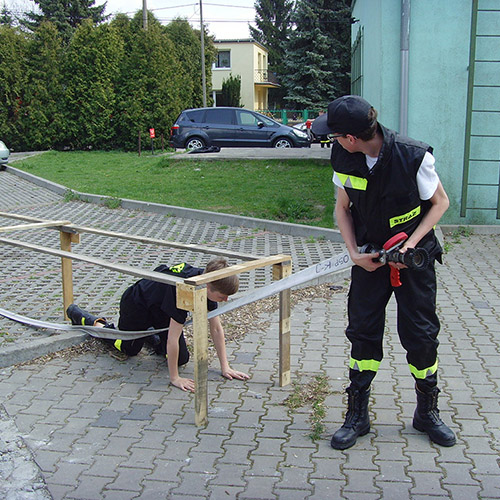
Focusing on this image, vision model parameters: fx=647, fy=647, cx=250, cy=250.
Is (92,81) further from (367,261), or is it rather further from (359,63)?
(367,261)

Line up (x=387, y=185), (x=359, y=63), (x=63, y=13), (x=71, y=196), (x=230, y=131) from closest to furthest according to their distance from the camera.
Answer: (x=387, y=185)
(x=71, y=196)
(x=359, y=63)
(x=230, y=131)
(x=63, y=13)

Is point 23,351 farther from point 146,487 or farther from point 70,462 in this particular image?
point 146,487

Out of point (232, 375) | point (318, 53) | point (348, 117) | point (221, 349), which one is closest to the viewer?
point (348, 117)

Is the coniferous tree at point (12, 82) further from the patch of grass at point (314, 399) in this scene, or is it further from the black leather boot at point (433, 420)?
the black leather boot at point (433, 420)

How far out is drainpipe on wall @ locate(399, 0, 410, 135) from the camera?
8.67 metres

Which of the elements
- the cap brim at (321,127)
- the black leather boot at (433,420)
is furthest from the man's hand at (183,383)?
the cap brim at (321,127)

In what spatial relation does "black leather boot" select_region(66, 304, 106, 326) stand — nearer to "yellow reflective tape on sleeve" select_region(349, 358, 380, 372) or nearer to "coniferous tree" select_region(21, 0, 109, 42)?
"yellow reflective tape on sleeve" select_region(349, 358, 380, 372)

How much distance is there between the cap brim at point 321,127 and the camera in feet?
10.5

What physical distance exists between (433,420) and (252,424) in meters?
1.04

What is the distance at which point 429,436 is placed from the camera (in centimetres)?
360

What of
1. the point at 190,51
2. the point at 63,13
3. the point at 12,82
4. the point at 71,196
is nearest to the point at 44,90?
the point at 12,82

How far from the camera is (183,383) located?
4320 mm

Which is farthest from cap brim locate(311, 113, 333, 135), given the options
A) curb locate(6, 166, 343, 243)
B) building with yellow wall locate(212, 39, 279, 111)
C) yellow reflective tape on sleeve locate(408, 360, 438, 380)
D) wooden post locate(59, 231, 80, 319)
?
building with yellow wall locate(212, 39, 279, 111)

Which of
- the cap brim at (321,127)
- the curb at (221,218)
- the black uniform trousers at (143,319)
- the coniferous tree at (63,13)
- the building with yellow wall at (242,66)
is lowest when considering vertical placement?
the curb at (221,218)
